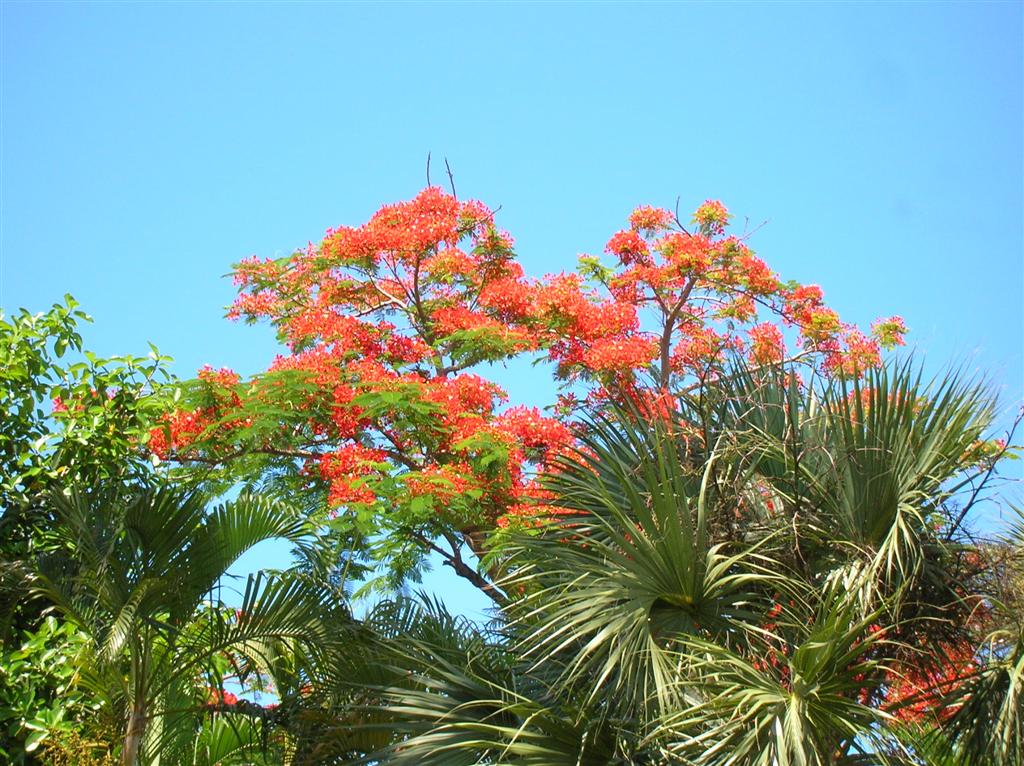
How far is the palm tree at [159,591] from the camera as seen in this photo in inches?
287

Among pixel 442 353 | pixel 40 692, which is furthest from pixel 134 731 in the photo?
pixel 442 353

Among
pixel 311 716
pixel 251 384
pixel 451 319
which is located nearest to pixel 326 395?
pixel 251 384

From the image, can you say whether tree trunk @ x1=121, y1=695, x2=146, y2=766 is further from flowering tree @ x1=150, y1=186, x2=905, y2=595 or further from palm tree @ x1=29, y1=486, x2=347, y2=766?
flowering tree @ x1=150, y1=186, x2=905, y2=595

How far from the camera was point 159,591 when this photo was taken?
750 centimetres

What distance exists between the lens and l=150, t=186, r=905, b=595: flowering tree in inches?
473

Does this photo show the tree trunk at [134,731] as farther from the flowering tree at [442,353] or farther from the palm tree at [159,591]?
the flowering tree at [442,353]

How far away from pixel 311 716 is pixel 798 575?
11.8 ft

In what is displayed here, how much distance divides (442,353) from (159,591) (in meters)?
7.39

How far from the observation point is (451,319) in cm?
1434

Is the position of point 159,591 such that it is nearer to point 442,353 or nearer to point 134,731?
point 134,731

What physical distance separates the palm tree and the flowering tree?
2.85 m

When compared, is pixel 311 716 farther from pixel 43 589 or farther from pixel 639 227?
pixel 639 227

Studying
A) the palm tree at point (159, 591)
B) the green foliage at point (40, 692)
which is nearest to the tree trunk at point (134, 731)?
the palm tree at point (159, 591)

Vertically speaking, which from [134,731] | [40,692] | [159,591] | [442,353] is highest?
[442,353]
